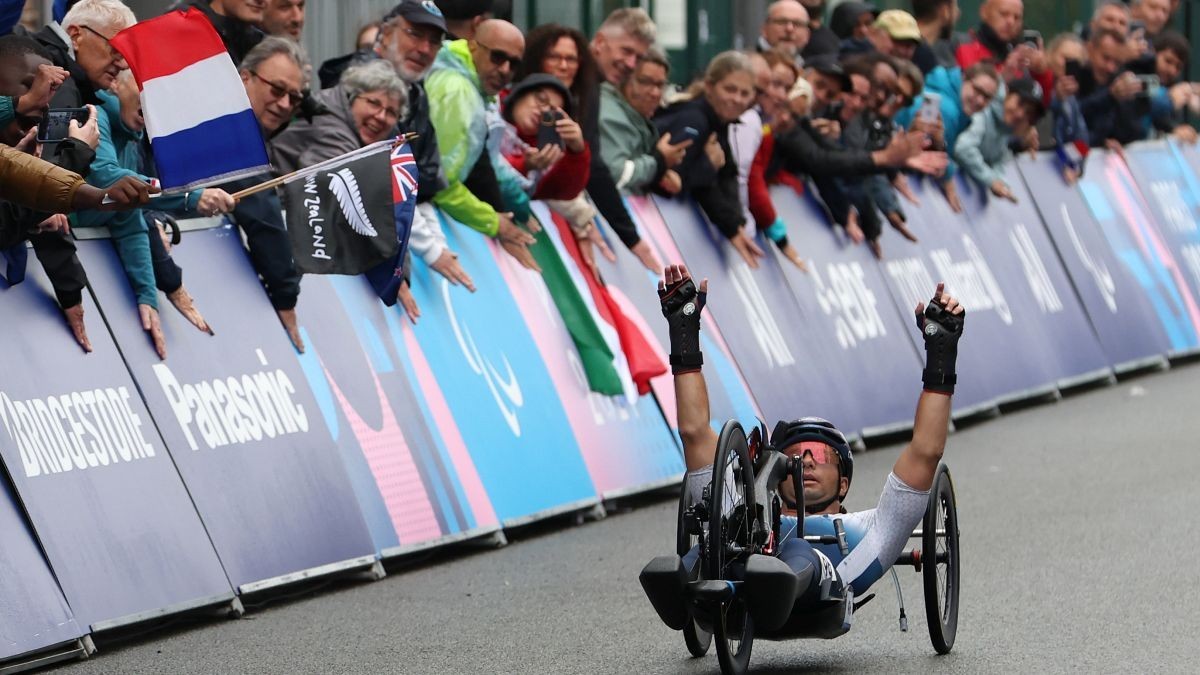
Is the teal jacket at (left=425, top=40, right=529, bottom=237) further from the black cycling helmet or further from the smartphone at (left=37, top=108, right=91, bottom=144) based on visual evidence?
the black cycling helmet

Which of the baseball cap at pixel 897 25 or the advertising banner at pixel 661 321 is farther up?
the baseball cap at pixel 897 25

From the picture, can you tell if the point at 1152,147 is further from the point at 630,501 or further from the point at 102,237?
the point at 102,237

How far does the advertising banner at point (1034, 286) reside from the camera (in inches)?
717

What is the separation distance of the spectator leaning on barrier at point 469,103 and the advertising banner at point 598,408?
0.37 m

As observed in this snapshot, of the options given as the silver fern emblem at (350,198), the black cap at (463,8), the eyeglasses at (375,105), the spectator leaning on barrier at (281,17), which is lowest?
the silver fern emblem at (350,198)

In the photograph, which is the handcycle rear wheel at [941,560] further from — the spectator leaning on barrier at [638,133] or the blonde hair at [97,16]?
the spectator leaning on barrier at [638,133]

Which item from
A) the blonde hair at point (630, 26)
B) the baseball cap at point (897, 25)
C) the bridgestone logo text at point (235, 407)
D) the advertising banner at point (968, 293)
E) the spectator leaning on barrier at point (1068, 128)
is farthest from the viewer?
the spectator leaning on barrier at point (1068, 128)

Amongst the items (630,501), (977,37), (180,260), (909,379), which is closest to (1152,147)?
(977,37)

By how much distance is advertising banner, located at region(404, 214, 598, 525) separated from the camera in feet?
37.3

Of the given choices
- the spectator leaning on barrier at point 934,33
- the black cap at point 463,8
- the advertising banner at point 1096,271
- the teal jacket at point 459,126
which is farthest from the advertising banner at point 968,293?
the teal jacket at point 459,126

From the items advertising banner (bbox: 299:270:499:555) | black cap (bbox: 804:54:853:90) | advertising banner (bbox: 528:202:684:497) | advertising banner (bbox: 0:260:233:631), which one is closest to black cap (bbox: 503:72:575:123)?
advertising banner (bbox: 528:202:684:497)

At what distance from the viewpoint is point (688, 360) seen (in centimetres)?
760

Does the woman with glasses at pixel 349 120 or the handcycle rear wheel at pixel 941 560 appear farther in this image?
the woman with glasses at pixel 349 120

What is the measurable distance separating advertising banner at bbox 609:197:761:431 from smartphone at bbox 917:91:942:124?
359cm
